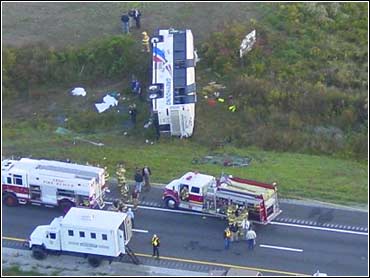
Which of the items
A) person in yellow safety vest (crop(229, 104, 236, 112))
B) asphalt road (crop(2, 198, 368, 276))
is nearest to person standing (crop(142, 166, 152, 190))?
asphalt road (crop(2, 198, 368, 276))

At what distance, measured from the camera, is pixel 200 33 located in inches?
2160

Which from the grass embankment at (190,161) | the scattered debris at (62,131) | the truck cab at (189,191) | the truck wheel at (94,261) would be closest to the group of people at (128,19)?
the scattered debris at (62,131)

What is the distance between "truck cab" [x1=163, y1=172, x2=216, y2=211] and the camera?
129ft

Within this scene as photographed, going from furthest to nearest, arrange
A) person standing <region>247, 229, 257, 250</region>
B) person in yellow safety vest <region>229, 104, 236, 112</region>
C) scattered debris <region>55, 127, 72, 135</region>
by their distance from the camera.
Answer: person in yellow safety vest <region>229, 104, 236, 112</region>, scattered debris <region>55, 127, 72, 135</region>, person standing <region>247, 229, 257, 250</region>

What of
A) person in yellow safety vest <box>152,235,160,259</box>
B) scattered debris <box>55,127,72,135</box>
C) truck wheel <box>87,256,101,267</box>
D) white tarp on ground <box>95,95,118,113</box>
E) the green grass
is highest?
white tarp on ground <box>95,95,118,113</box>

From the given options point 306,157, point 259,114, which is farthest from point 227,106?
point 306,157

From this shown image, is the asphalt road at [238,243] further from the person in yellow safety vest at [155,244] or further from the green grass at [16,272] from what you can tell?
the green grass at [16,272]

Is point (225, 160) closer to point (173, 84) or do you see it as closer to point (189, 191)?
point (173, 84)

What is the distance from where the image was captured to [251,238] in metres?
37.0

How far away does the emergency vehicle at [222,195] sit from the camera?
125ft

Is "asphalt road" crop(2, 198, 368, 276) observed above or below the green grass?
above

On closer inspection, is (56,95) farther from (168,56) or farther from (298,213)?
(298,213)

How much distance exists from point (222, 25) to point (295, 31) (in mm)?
3825

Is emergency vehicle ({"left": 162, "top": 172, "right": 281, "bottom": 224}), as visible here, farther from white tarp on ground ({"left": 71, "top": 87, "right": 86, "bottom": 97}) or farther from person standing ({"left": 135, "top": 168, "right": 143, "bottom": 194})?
white tarp on ground ({"left": 71, "top": 87, "right": 86, "bottom": 97})
